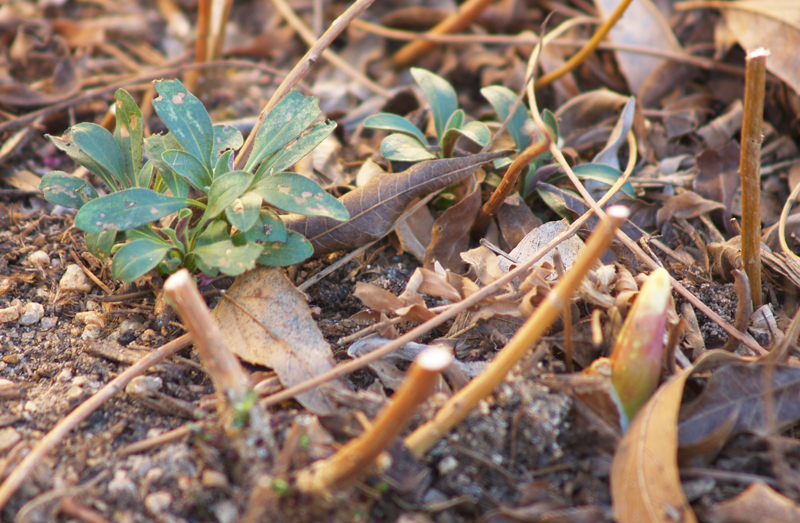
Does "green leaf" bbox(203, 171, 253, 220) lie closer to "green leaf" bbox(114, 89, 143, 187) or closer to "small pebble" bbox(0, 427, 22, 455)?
"green leaf" bbox(114, 89, 143, 187)

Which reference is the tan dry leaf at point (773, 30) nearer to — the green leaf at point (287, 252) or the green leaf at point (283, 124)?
the green leaf at point (283, 124)

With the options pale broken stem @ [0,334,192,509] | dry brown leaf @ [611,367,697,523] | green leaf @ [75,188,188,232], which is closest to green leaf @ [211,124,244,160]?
green leaf @ [75,188,188,232]

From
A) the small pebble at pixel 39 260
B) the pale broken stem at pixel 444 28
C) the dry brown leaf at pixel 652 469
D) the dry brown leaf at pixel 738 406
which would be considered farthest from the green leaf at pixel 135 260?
the pale broken stem at pixel 444 28

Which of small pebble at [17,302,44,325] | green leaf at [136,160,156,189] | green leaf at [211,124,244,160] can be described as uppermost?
green leaf at [211,124,244,160]

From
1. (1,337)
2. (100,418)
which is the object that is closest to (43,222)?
(1,337)

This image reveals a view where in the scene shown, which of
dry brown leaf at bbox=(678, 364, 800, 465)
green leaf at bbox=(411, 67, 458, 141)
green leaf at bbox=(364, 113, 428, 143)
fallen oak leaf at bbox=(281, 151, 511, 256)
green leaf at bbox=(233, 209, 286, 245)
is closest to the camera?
dry brown leaf at bbox=(678, 364, 800, 465)

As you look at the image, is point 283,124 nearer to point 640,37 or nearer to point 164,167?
point 164,167

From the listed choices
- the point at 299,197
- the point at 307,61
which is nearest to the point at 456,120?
the point at 307,61
